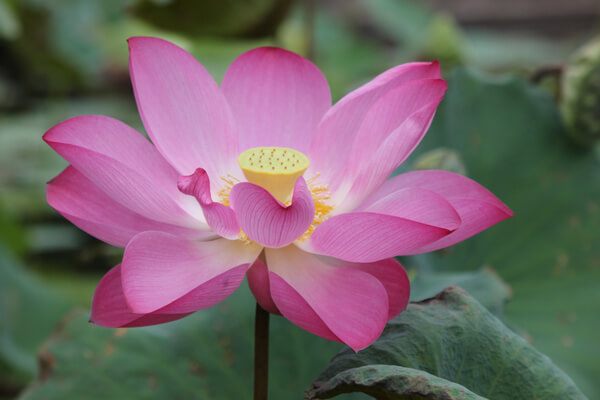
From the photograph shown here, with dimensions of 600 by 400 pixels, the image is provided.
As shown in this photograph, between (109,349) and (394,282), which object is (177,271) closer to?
(394,282)

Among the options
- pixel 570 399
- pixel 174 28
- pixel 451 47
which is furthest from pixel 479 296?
pixel 451 47

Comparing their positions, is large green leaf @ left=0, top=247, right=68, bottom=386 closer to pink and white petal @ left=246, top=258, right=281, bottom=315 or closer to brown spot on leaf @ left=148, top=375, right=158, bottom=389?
brown spot on leaf @ left=148, top=375, right=158, bottom=389

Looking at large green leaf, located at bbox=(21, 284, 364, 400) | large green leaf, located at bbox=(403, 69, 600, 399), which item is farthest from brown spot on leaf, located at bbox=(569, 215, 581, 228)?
large green leaf, located at bbox=(21, 284, 364, 400)

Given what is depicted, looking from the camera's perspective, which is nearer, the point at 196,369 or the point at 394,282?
the point at 394,282

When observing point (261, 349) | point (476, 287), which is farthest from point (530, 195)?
point (261, 349)

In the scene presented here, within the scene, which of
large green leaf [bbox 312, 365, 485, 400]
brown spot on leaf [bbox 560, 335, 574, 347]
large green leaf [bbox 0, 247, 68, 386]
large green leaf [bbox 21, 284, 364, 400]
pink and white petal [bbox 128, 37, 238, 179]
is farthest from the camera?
large green leaf [bbox 0, 247, 68, 386]

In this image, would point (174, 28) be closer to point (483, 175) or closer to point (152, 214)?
point (483, 175)
